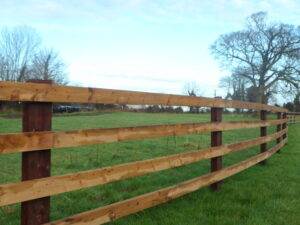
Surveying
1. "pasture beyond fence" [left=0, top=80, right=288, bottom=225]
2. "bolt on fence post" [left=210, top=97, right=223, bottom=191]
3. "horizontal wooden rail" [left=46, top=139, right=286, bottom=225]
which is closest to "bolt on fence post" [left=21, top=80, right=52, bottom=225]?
"pasture beyond fence" [left=0, top=80, right=288, bottom=225]

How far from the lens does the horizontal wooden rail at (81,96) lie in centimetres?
394

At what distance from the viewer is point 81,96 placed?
4.67 metres

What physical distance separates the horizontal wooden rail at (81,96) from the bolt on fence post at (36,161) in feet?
0.32

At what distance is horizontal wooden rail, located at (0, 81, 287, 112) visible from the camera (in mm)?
3938

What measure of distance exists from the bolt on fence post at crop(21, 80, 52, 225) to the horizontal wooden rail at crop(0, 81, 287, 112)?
0.10 m

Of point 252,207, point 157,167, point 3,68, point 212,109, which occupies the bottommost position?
point 252,207

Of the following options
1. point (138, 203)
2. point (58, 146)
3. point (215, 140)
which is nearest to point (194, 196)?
point (215, 140)

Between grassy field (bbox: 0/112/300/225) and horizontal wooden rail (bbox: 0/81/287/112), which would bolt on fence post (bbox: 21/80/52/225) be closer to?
horizontal wooden rail (bbox: 0/81/287/112)

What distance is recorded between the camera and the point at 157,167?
5.97m

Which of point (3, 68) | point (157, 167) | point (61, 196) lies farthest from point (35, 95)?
point (3, 68)

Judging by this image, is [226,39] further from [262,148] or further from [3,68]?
[262,148]

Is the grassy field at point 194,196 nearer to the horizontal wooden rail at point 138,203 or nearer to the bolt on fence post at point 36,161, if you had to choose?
the horizontal wooden rail at point 138,203

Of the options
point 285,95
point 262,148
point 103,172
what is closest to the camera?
point 103,172

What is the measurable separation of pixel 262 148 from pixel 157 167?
6.04 metres
